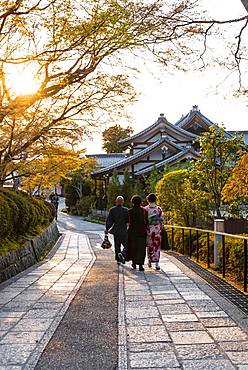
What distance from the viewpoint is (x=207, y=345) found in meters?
4.86

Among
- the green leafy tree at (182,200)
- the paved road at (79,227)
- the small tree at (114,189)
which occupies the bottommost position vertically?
the paved road at (79,227)

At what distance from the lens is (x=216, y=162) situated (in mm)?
15945

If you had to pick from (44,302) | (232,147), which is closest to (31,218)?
(232,147)

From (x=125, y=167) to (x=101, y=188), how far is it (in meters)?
9.32

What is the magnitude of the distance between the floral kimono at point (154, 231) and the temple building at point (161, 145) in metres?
21.3

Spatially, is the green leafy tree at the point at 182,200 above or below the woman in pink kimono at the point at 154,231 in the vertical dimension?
above

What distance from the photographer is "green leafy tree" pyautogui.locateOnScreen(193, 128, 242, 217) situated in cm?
1564

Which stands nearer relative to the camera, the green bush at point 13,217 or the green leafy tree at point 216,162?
the green bush at point 13,217

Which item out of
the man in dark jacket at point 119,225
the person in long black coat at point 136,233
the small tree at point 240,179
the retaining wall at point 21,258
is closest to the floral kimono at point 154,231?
the person in long black coat at point 136,233

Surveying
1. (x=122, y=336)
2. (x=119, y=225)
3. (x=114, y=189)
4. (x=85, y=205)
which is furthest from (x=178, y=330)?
(x=85, y=205)

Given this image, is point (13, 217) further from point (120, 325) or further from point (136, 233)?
point (120, 325)

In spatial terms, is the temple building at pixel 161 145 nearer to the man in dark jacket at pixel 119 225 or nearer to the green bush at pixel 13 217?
the green bush at pixel 13 217

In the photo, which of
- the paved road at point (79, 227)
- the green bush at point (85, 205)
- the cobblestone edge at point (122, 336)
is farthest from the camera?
the green bush at point (85, 205)

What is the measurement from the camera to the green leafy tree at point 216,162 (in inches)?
616
